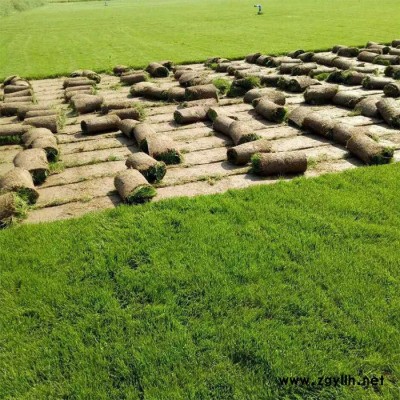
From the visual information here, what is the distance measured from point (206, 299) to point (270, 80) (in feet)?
40.1

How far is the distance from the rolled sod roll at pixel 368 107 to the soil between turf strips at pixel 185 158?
0.78 feet

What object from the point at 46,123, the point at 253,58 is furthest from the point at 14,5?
the point at 46,123

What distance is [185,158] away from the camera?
33.1ft

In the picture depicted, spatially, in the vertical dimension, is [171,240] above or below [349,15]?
below

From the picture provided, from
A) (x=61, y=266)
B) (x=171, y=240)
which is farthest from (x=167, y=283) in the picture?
(x=61, y=266)

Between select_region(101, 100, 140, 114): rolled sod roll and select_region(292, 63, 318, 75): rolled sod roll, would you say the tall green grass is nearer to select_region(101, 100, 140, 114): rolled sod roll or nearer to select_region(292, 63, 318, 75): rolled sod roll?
select_region(292, 63, 318, 75): rolled sod roll

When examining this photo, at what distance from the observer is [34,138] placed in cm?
1091

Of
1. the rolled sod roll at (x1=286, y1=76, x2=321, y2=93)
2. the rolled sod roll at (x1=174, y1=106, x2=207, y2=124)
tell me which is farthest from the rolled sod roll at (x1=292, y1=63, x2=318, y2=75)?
the rolled sod roll at (x1=174, y1=106, x2=207, y2=124)

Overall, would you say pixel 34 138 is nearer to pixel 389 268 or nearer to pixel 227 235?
pixel 227 235

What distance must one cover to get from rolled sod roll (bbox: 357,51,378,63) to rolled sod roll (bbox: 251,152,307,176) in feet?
40.1

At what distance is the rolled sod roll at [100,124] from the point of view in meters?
12.0

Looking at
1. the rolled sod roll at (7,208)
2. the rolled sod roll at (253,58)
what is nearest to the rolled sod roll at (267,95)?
the rolled sod roll at (253,58)

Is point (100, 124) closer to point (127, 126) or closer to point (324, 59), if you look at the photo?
point (127, 126)

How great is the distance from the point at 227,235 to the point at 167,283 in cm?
142
